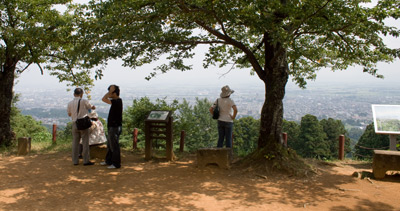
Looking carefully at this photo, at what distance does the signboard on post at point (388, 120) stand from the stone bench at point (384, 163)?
1.13m

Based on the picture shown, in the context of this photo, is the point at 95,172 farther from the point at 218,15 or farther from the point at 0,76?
the point at 0,76

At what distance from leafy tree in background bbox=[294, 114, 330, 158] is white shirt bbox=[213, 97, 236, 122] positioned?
2783 cm

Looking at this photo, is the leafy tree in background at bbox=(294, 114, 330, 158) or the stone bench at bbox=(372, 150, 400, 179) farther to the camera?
the leafy tree in background at bbox=(294, 114, 330, 158)

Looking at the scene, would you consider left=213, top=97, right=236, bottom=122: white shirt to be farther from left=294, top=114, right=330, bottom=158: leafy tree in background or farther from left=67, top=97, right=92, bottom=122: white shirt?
left=294, top=114, right=330, bottom=158: leafy tree in background

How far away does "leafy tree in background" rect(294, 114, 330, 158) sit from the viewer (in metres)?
33.6

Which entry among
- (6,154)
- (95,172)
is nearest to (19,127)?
(6,154)

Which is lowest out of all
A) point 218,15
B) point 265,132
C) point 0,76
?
point 265,132

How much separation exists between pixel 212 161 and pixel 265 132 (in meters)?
1.51

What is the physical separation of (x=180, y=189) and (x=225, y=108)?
2.55 meters

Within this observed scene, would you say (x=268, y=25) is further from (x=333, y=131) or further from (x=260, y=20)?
(x=333, y=131)

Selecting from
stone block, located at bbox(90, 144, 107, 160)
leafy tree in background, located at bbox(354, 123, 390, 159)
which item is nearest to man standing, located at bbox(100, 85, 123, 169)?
stone block, located at bbox(90, 144, 107, 160)

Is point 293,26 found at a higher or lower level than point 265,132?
higher

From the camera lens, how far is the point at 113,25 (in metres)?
6.50

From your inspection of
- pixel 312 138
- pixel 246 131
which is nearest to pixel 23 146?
pixel 312 138
